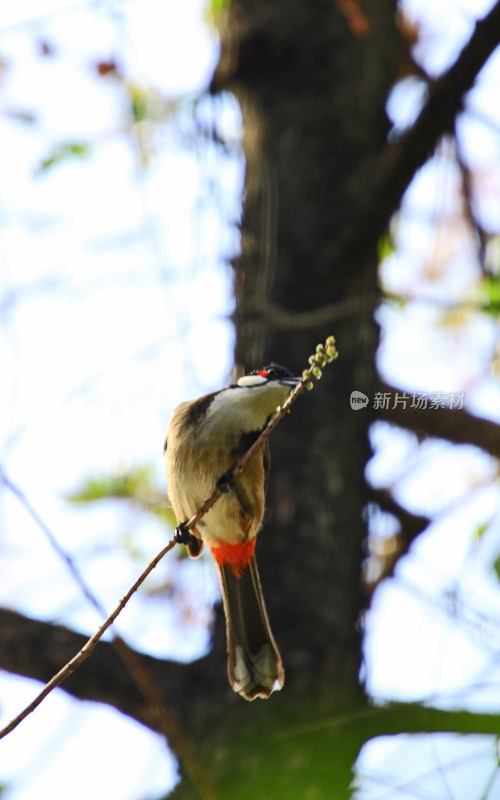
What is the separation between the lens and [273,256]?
3.57 metres

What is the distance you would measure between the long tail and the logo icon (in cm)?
78

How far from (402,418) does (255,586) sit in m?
1.01

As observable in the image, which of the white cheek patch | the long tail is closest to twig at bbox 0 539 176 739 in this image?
the white cheek patch

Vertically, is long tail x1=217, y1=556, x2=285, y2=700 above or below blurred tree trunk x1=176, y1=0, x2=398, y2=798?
below

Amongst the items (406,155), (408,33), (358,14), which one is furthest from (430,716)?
(408,33)

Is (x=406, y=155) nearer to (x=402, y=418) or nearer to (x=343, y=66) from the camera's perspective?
(x=343, y=66)

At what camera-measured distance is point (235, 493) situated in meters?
2.84

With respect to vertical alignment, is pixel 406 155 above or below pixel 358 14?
below

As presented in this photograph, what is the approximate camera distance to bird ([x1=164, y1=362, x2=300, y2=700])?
2713 millimetres

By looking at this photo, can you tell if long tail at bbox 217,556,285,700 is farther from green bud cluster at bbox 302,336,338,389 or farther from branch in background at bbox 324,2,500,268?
green bud cluster at bbox 302,336,338,389

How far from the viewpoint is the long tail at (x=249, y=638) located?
2.86 m

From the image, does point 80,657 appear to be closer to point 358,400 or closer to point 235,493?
point 235,493

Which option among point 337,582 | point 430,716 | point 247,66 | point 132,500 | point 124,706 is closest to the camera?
point 430,716

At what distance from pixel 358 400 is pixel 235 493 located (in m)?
0.84
